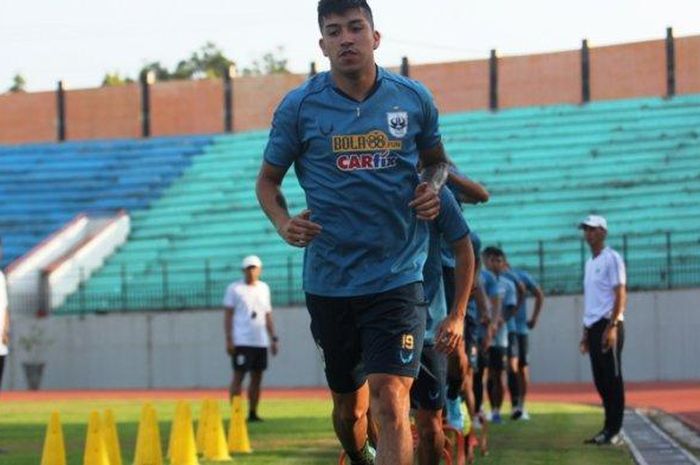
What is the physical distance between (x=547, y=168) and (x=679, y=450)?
2779 cm

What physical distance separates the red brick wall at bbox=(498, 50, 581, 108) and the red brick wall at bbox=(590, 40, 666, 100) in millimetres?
542

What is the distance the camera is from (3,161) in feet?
171

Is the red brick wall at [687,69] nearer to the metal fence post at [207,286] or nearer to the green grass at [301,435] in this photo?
the metal fence post at [207,286]

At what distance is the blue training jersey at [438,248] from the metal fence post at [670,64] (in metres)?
37.3

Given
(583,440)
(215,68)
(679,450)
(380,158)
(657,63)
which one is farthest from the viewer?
(215,68)

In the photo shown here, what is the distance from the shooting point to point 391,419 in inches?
320

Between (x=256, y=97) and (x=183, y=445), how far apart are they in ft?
128

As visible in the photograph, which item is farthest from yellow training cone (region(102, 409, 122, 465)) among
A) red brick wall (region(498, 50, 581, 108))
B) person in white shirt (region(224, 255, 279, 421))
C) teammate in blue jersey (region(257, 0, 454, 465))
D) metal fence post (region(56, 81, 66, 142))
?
metal fence post (region(56, 81, 66, 142))

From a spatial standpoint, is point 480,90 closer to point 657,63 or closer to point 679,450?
point 657,63

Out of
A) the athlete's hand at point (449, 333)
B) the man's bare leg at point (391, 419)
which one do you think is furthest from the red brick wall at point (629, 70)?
the man's bare leg at point (391, 419)

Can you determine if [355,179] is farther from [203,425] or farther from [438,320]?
[203,425]

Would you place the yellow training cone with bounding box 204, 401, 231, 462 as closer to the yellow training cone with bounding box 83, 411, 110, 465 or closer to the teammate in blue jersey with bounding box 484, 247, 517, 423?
the yellow training cone with bounding box 83, 411, 110, 465

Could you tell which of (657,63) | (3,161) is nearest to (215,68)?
(3,161)

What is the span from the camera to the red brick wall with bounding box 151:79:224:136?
5281 centimetres
